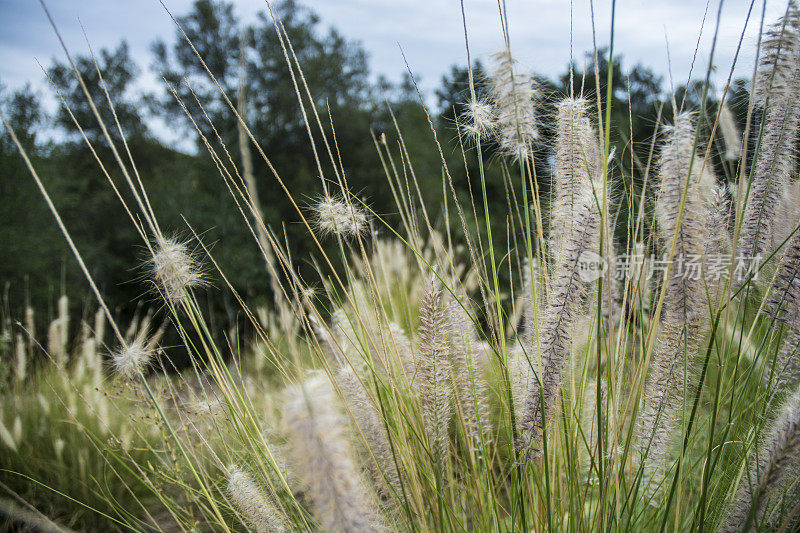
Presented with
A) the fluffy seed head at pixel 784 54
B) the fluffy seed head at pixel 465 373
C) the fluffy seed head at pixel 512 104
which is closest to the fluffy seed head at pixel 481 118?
the fluffy seed head at pixel 512 104

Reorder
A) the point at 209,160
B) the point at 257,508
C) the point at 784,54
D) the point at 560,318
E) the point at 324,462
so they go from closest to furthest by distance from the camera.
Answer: the point at 324,462, the point at 560,318, the point at 784,54, the point at 257,508, the point at 209,160

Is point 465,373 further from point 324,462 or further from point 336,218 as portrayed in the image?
point 324,462

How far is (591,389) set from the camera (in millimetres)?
1344

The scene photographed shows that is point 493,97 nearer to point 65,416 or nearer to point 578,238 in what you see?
point 578,238

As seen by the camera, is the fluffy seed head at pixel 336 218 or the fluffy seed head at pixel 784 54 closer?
the fluffy seed head at pixel 784 54

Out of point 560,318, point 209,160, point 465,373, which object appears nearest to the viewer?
point 560,318

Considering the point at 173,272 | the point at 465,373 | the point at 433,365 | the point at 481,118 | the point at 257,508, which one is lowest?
the point at 257,508

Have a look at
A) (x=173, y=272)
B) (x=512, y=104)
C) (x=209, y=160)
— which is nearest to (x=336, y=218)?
(x=173, y=272)

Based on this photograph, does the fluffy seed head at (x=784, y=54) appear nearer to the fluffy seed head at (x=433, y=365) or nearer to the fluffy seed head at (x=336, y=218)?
the fluffy seed head at (x=433, y=365)

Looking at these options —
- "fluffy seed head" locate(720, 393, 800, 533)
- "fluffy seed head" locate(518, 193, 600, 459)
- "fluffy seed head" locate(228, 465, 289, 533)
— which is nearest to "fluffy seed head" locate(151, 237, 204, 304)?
"fluffy seed head" locate(228, 465, 289, 533)

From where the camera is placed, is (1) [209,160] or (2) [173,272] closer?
(2) [173,272]

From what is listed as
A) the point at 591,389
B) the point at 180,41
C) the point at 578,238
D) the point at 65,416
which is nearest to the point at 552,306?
the point at 578,238

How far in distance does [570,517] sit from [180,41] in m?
13.6

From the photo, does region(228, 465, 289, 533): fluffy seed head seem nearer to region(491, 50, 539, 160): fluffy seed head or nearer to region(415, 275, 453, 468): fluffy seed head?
region(415, 275, 453, 468): fluffy seed head
